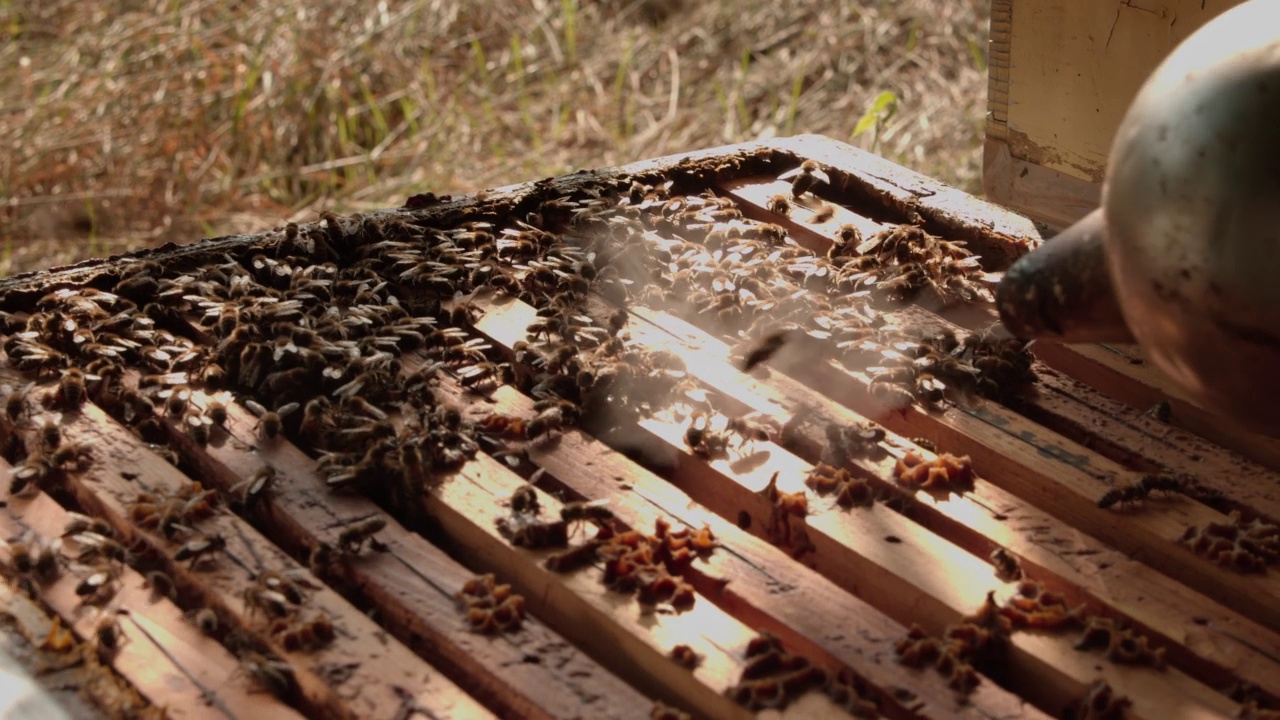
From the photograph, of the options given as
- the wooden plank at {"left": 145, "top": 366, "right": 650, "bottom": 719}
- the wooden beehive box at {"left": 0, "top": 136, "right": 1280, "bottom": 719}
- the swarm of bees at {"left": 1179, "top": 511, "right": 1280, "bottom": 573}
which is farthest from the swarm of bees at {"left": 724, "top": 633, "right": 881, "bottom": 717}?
the swarm of bees at {"left": 1179, "top": 511, "right": 1280, "bottom": 573}

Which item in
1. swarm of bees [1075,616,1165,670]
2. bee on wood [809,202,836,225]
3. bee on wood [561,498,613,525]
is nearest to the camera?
swarm of bees [1075,616,1165,670]

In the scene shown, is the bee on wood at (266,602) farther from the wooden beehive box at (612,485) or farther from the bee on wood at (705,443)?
the bee on wood at (705,443)

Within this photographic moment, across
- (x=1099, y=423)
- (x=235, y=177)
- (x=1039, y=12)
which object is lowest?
Result: (x=235, y=177)

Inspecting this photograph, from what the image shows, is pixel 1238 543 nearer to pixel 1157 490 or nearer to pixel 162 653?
pixel 1157 490

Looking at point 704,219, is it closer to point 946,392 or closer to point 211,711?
point 946,392

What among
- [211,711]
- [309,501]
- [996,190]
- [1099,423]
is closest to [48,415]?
[309,501]

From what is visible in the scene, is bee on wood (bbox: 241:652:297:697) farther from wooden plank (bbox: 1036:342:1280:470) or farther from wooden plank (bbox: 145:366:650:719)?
wooden plank (bbox: 1036:342:1280:470)

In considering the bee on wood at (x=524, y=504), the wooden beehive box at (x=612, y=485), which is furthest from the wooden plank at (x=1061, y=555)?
the bee on wood at (x=524, y=504)
